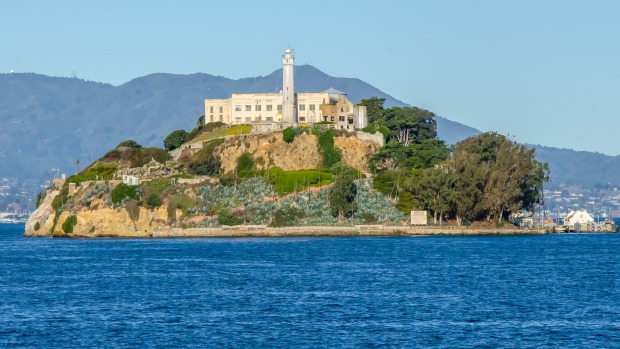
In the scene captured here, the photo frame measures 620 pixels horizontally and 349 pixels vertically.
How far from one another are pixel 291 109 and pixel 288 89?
9.40ft

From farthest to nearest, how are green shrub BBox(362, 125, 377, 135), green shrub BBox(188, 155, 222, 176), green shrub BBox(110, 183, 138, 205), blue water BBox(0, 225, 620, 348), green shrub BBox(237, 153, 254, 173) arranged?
green shrub BBox(362, 125, 377, 135) < green shrub BBox(237, 153, 254, 173) < green shrub BBox(188, 155, 222, 176) < green shrub BBox(110, 183, 138, 205) < blue water BBox(0, 225, 620, 348)

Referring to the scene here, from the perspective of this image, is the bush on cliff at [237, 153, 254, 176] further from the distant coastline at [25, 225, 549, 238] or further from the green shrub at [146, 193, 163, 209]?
the distant coastline at [25, 225, 549, 238]

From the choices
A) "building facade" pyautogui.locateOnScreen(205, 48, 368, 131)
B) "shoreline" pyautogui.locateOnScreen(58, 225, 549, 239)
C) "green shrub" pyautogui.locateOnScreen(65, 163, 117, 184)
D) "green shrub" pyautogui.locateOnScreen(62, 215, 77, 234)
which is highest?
"building facade" pyautogui.locateOnScreen(205, 48, 368, 131)

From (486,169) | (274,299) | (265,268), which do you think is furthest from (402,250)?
(274,299)

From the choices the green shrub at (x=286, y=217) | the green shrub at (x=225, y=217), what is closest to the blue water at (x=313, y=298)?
the green shrub at (x=225, y=217)

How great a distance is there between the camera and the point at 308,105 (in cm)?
17800

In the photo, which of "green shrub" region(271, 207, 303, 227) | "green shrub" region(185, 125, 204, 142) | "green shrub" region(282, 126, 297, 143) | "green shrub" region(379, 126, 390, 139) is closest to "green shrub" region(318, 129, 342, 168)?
"green shrub" region(282, 126, 297, 143)

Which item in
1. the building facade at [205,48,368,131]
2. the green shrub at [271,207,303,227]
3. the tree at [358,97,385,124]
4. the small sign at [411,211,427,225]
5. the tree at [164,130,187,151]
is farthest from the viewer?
the tree at [164,130,187,151]

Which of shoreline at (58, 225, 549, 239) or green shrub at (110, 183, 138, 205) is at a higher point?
green shrub at (110, 183, 138, 205)

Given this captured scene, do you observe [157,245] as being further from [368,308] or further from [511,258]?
[368,308]

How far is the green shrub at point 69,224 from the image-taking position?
157m

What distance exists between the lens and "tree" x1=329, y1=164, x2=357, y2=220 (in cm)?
14762

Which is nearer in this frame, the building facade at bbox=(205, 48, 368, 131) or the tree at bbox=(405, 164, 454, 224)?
the tree at bbox=(405, 164, 454, 224)

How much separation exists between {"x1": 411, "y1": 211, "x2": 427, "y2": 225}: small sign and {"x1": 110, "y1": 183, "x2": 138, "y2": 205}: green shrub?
34.8 meters
